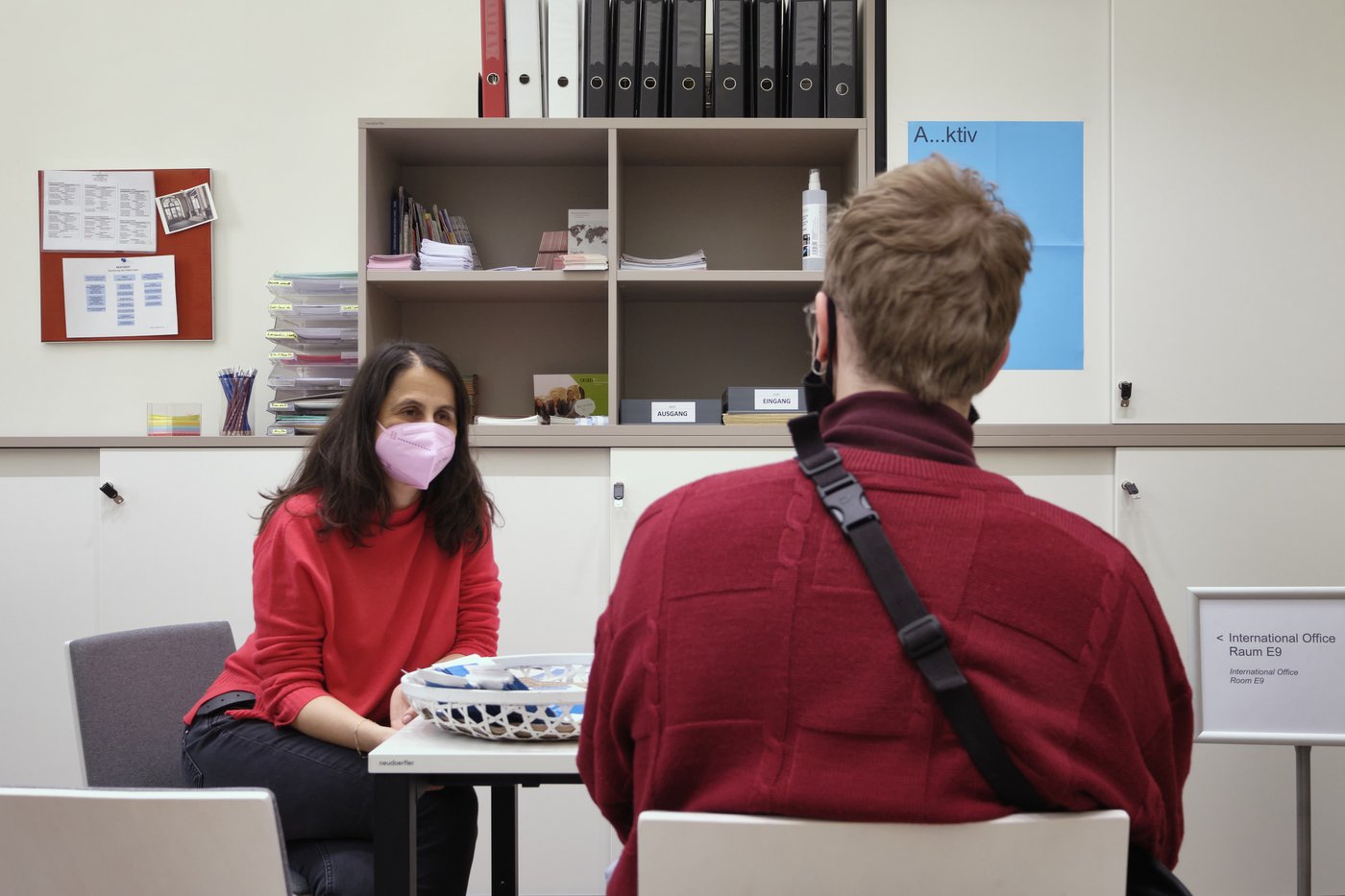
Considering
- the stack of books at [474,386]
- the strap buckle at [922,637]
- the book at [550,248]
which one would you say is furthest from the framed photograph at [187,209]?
the strap buckle at [922,637]

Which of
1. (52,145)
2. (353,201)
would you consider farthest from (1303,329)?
(52,145)

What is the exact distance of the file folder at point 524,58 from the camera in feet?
8.57

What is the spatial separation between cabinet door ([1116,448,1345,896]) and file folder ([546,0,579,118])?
1.56 m

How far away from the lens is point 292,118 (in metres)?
3.06

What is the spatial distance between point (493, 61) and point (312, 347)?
84 centimetres

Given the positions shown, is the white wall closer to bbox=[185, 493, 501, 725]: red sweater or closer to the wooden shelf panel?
the wooden shelf panel

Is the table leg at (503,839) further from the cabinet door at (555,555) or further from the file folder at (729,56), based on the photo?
the file folder at (729,56)

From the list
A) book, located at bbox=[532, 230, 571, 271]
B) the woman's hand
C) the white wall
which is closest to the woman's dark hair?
the woman's hand

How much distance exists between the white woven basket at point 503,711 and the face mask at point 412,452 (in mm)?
585

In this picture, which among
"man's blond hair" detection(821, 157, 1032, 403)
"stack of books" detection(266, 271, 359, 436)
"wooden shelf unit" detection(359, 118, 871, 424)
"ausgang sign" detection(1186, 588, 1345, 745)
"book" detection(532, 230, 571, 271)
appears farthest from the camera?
"wooden shelf unit" detection(359, 118, 871, 424)

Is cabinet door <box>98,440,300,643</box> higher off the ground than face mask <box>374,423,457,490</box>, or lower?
lower

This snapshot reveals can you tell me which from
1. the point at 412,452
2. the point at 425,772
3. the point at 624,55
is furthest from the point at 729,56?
the point at 425,772

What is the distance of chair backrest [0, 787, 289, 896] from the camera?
94cm

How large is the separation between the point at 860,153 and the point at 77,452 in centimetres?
207
